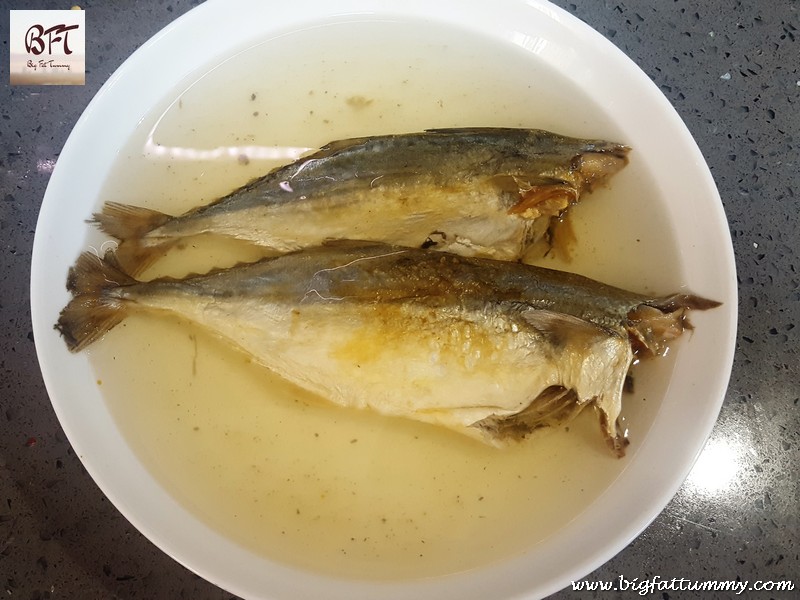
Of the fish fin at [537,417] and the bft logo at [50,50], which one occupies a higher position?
the bft logo at [50,50]

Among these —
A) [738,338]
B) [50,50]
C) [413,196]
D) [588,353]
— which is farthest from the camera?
[50,50]

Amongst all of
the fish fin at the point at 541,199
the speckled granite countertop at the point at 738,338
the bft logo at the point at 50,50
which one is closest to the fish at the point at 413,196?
the fish fin at the point at 541,199

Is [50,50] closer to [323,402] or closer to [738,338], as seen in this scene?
[323,402]

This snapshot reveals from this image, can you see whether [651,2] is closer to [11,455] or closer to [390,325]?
[390,325]

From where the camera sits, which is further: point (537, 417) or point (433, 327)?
point (537, 417)

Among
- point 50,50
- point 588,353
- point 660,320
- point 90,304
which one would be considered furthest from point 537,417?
point 50,50

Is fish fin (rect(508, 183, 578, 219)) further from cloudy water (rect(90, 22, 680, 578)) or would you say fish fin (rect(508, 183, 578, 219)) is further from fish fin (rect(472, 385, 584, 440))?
fish fin (rect(472, 385, 584, 440))

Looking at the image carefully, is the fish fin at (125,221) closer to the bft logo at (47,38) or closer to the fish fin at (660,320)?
the bft logo at (47,38)
